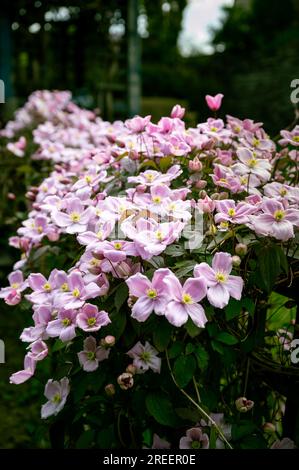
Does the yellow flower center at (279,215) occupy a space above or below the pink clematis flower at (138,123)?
below

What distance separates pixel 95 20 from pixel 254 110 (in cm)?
463

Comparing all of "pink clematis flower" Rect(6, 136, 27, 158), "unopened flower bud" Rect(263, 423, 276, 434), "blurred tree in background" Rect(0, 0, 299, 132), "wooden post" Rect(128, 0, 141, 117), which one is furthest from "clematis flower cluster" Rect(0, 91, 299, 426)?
"wooden post" Rect(128, 0, 141, 117)

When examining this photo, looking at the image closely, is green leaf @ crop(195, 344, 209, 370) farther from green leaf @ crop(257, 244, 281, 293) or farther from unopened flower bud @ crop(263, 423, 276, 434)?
unopened flower bud @ crop(263, 423, 276, 434)

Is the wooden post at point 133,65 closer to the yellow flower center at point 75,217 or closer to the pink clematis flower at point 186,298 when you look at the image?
the yellow flower center at point 75,217

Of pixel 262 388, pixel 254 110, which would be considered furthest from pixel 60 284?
pixel 254 110

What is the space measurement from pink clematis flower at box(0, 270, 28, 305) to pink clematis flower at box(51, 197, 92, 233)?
0.18 meters

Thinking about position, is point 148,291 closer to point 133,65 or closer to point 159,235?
point 159,235

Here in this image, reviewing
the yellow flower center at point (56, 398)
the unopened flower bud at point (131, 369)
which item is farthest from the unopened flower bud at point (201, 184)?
the yellow flower center at point (56, 398)

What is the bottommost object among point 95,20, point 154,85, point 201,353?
point 154,85

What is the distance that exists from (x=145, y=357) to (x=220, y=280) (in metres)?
0.24

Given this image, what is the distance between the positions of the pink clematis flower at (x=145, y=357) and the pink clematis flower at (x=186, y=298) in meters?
0.16

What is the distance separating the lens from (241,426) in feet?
4.12

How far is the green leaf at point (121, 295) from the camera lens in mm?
1124
